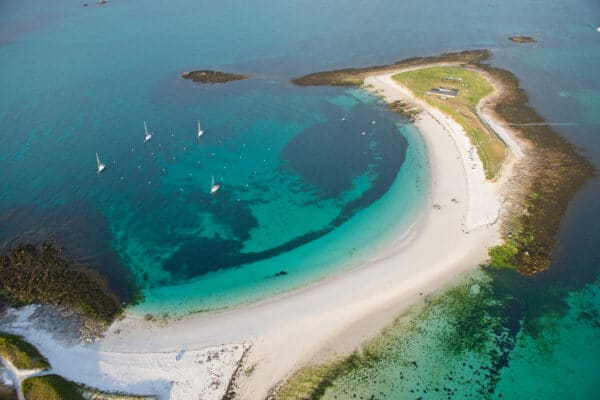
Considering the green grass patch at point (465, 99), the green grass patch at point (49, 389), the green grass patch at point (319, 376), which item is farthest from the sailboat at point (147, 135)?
the green grass patch at point (465, 99)

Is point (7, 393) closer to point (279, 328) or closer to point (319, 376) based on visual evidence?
point (279, 328)

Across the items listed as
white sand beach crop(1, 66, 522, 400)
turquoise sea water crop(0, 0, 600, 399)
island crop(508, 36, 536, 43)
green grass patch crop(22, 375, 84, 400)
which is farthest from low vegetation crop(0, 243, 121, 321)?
island crop(508, 36, 536, 43)

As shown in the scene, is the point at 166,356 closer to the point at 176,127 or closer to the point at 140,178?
the point at 140,178

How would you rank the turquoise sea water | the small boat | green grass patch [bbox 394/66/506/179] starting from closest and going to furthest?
the turquoise sea water
the small boat
green grass patch [bbox 394/66/506/179]

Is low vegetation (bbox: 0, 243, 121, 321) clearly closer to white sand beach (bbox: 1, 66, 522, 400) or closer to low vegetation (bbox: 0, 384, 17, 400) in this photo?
white sand beach (bbox: 1, 66, 522, 400)

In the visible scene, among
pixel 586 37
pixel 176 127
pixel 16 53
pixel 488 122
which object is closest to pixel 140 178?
pixel 176 127

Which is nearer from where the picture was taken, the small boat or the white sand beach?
the white sand beach
